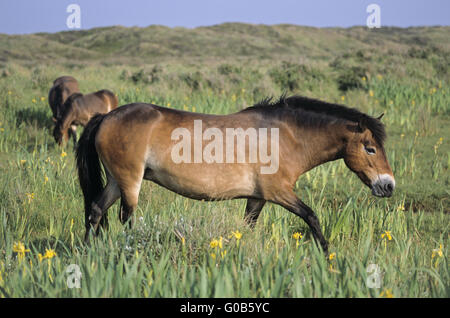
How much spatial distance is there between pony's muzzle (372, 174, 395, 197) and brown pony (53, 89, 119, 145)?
259 inches

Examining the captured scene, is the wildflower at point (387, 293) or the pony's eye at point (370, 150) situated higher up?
the pony's eye at point (370, 150)

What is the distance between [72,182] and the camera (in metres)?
6.29

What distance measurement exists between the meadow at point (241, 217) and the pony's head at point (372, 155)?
426 millimetres

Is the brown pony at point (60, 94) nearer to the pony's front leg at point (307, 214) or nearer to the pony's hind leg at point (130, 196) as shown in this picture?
the pony's hind leg at point (130, 196)

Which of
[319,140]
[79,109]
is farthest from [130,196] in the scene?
[79,109]

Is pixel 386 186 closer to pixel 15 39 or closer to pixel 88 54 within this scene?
pixel 88 54

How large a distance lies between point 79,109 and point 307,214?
23.4 feet

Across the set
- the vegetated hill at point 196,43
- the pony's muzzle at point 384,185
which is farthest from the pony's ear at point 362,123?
the vegetated hill at point 196,43

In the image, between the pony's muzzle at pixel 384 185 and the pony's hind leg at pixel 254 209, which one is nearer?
the pony's muzzle at pixel 384 185

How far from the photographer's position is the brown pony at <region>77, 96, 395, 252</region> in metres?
4.46

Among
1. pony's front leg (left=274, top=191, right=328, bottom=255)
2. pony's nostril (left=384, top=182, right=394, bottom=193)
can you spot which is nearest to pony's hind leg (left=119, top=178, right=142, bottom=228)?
pony's front leg (left=274, top=191, right=328, bottom=255)

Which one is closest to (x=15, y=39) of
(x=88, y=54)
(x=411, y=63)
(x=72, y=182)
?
(x=88, y=54)

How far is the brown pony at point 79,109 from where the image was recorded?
971 cm
